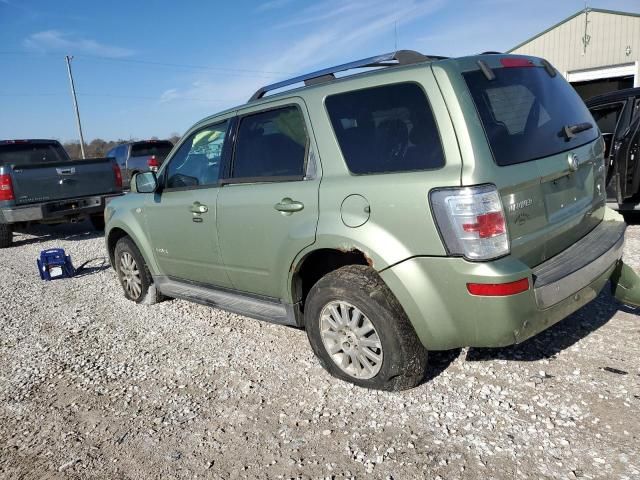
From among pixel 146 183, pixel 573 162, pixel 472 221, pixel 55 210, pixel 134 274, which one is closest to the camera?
pixel 472 221

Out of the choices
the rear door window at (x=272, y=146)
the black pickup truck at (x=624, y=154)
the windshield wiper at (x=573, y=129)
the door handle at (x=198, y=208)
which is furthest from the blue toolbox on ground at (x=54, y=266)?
the black pickup truck at (x=624, y=154)

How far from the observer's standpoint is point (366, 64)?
3.11 m

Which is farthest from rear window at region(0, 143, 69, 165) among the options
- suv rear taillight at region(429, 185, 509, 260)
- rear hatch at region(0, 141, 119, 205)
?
suv rear taillight at region(429, 185, 509, 260)

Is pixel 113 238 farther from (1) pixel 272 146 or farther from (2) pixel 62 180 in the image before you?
(2) pixel 62 180

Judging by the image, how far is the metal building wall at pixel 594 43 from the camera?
15.6 metres

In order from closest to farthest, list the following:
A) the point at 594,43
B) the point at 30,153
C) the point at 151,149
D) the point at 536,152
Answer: the point at 536,152, the point at 30,153, the point at 151,149, the point at 594,43

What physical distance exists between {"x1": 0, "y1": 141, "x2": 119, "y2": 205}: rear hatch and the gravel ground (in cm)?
525

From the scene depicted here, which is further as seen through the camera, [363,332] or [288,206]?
[288,206]

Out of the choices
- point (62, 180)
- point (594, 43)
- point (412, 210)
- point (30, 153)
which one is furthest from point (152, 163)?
point (594, 43)

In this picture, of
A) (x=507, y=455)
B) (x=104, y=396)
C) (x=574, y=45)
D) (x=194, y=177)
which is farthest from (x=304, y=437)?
(x=574, y=45)

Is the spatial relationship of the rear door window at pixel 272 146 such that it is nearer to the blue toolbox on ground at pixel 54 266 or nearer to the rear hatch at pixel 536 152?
the rear hatch at pixel 536 152

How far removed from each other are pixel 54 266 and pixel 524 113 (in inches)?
243

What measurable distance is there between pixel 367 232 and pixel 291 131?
989mm

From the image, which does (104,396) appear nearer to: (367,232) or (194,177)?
(194,177)
